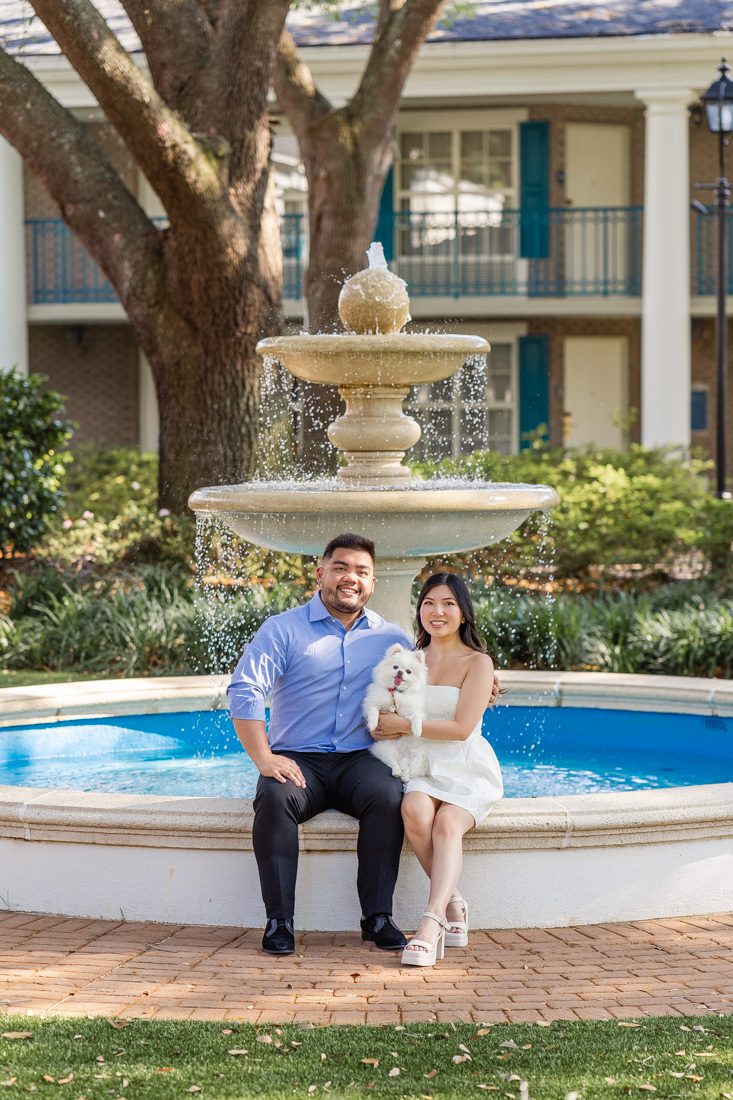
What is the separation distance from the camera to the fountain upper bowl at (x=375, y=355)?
6785 mm

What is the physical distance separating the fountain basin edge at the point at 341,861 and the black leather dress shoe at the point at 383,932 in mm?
209

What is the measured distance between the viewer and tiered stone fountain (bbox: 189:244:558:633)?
6.53 metres

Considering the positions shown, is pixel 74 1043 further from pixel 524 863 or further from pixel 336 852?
pixel 524 863

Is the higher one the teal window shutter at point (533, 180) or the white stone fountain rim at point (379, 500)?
the teal window shutter at point (533, 180)

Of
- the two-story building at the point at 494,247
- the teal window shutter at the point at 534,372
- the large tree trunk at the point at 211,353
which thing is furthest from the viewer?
the teal window shutter at the point at 534,372

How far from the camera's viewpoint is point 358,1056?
13.4ft

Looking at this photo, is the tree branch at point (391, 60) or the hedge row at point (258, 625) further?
the tree branch at point (391, 60)

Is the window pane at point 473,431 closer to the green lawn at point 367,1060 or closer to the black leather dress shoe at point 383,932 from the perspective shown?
the black leather dress shoe at point 383,932

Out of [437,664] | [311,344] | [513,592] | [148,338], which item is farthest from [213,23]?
[437,664]

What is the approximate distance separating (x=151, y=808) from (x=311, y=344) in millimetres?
2331

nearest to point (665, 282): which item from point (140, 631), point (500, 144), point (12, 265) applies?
point (500, 144)

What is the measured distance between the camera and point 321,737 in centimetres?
554

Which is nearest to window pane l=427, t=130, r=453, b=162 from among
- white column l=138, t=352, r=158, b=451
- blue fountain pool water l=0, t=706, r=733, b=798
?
white column l=138, t=352, r=158, b=451

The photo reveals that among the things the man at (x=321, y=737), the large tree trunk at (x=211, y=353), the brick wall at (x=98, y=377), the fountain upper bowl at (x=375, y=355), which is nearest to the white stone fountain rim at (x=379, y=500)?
the fountain upper bowl at (x=375, y=355)
